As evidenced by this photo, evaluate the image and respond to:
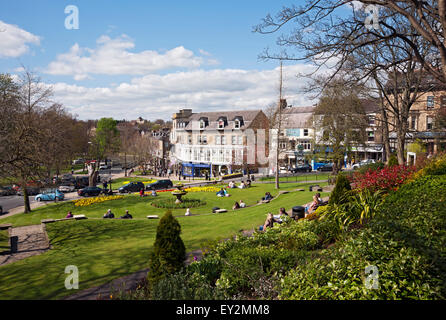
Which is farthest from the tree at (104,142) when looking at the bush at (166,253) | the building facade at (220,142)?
the bush at (166,253)

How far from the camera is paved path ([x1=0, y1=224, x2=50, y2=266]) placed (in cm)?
1475

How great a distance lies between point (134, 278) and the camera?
1026 centimetres

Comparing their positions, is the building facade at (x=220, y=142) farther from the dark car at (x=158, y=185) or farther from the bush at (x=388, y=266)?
the bush at (x=388, y=266)

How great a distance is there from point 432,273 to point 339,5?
21.6 ft

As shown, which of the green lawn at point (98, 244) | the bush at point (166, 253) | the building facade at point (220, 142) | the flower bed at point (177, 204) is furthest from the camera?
the building facade at point (220, 142)

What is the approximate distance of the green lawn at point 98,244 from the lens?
10.5 metres

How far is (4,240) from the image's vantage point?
17.5m

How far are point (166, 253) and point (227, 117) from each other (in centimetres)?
5403

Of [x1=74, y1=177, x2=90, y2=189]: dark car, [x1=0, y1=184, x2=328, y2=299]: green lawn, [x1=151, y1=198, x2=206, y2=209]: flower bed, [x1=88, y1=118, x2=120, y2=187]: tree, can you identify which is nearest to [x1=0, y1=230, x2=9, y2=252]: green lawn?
[x1=0, y1=184, x2=328, y2=299]: green lawn

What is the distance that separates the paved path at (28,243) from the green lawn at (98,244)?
525 mm

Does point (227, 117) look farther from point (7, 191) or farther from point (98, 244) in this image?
point (98, 244)

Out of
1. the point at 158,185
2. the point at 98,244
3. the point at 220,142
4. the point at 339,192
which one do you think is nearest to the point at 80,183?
the point at 158,185
